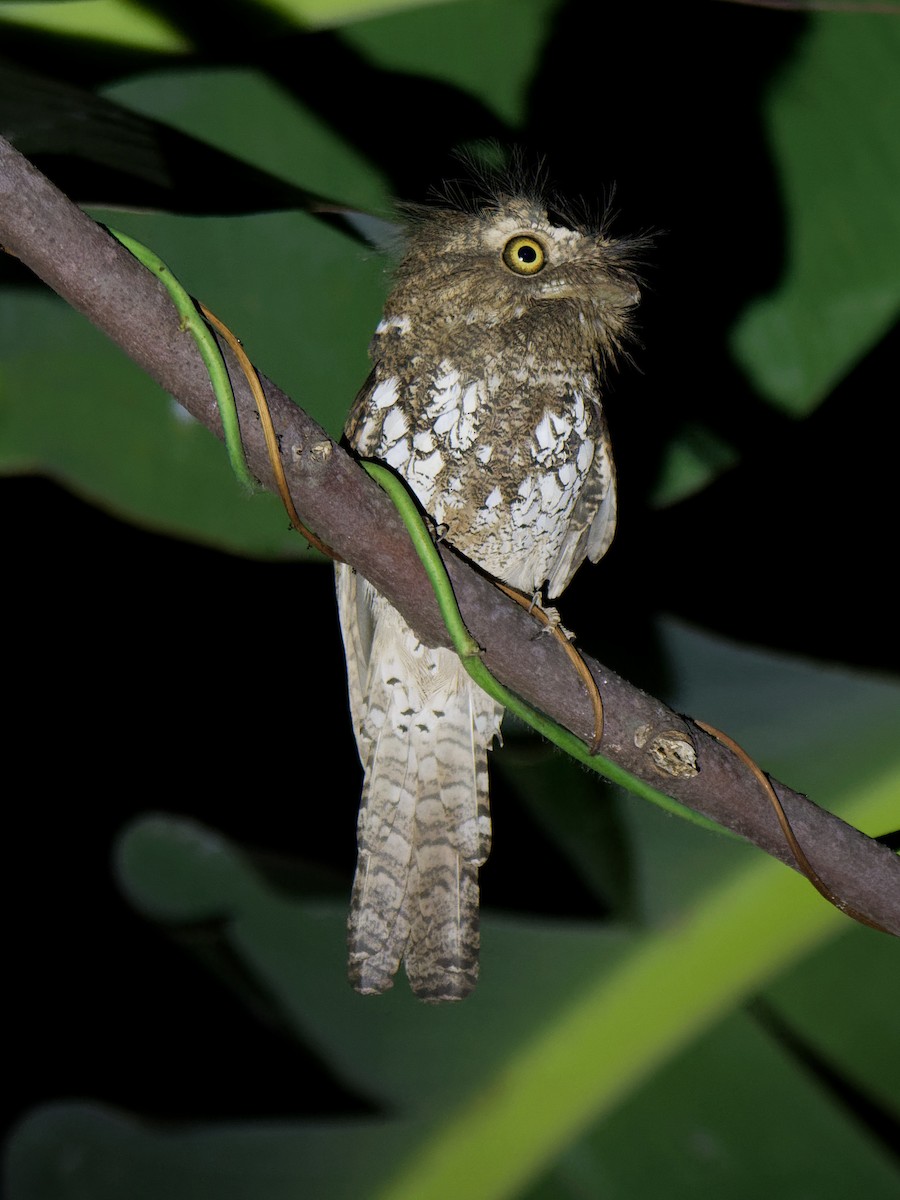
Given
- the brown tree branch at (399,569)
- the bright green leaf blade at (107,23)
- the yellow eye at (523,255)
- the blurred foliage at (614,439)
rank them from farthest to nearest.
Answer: the bright green leaf blade at (107,23) → the blurred foliage at (614,439) → the yellow eye at (523,255) → the brown tree branch at (399,569)

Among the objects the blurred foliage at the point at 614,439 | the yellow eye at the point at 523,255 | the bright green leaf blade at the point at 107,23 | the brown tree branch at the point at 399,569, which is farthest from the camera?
the bright green leaf blade at the point at 107,23

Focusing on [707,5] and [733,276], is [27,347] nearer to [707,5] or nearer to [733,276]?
[733,276]

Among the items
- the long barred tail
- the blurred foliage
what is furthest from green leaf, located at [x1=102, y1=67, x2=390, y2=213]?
the long barred tail

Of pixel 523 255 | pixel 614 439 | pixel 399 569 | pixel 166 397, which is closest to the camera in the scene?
pixel 399 569

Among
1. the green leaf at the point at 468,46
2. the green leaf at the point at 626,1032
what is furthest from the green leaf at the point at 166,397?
the green leaf at the point at 626,1032

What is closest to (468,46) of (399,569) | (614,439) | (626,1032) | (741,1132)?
(614,439)

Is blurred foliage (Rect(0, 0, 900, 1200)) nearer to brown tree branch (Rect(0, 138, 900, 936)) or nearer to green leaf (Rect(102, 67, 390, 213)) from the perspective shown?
green leaf (Rect(102, 67, 390, 213))

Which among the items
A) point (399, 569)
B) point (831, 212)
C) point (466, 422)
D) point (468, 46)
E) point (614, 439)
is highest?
point (831, 212)

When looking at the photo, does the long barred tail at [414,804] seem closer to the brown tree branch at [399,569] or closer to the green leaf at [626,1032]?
the green leaf at [626,1032]

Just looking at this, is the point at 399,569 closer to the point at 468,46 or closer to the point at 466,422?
the point at 466,422
